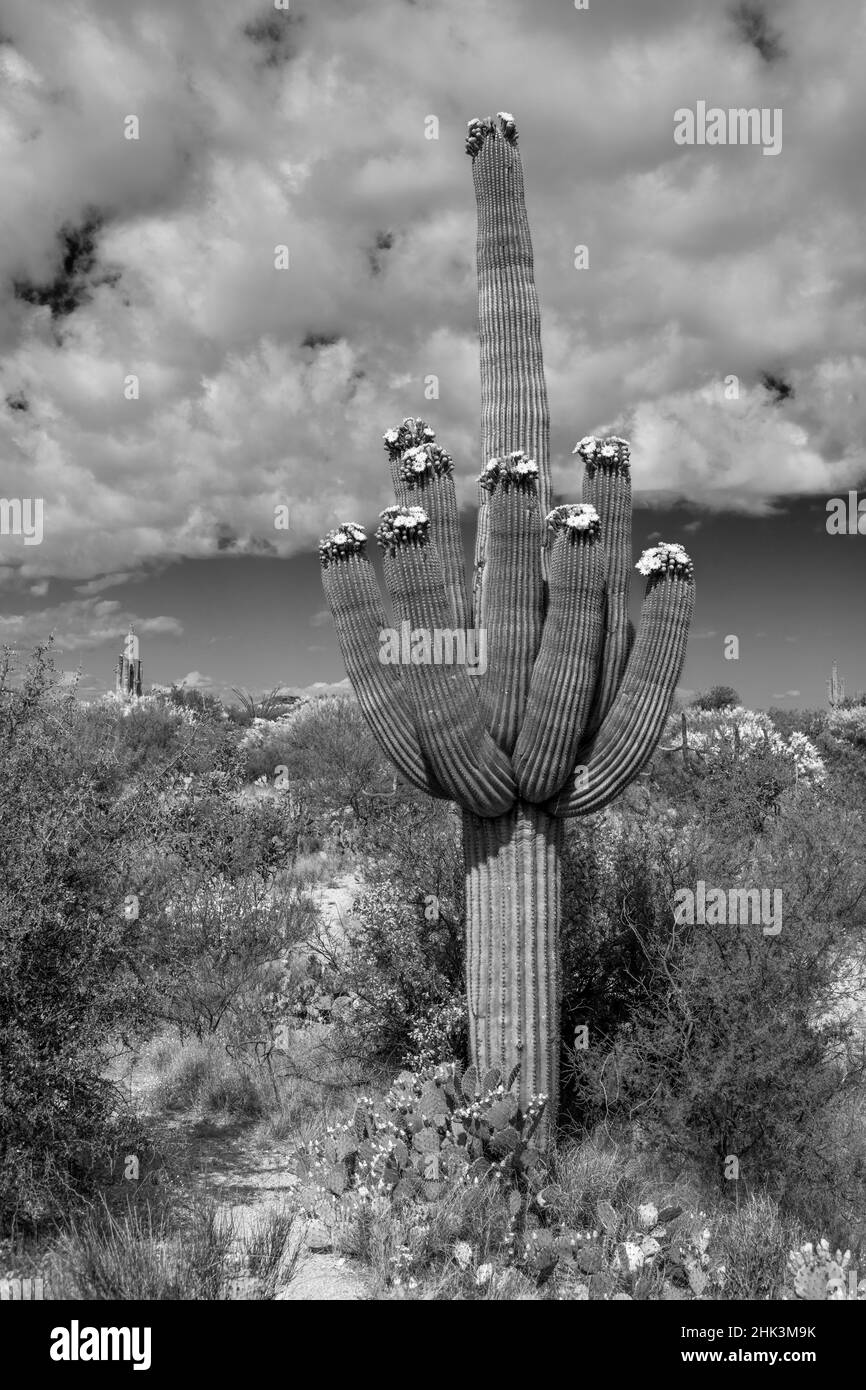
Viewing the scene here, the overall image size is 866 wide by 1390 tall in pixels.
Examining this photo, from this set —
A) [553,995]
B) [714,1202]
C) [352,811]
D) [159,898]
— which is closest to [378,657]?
[553,995]

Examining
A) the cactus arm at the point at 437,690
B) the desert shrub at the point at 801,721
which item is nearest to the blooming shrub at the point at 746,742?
the desert shrub at the point at 801,721

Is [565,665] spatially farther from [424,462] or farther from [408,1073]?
[408,1073]

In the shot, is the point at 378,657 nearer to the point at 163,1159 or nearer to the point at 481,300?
the point at 481,300

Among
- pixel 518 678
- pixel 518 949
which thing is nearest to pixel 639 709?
pixel 518 678

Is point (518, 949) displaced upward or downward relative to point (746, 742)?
downward

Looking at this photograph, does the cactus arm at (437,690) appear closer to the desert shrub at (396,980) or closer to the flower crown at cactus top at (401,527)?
the flower crown at cactus top at (401,527)

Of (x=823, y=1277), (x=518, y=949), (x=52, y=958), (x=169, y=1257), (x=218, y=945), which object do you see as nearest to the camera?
(x=169, y=1257)

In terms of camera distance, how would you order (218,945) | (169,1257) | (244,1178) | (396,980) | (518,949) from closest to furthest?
(169,1257) < (518,949) < (244,1178) < (396,980) < (218,945)
